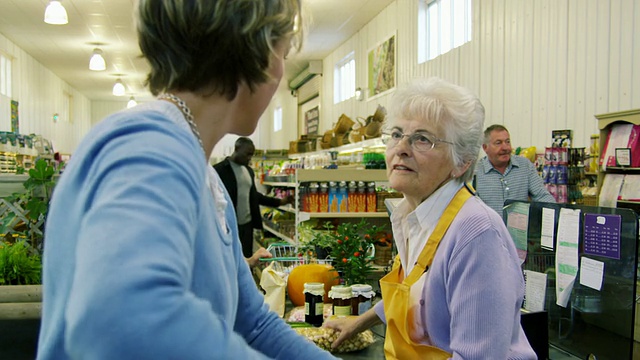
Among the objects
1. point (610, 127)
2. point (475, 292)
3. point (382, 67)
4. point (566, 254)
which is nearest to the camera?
point (475, 292)

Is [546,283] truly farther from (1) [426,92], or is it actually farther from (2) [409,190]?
(1) [426,92]

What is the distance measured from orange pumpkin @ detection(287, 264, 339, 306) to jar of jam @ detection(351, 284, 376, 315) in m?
0.23

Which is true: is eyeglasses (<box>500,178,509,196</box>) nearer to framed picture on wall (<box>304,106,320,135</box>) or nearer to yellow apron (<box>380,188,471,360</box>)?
yellow apron (<box>380,188,471,360</box>)

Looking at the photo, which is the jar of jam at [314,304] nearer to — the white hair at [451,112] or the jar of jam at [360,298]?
the jar of jam at [360,298]

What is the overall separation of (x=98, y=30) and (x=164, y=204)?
1364 centimetres

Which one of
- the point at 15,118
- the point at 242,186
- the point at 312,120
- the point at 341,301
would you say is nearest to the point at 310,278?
the point at 341,301

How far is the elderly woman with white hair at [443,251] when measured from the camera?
1.55 metres

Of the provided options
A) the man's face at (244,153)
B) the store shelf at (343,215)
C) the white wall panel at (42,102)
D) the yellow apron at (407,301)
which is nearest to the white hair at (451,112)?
the yellow apron at (407,301)

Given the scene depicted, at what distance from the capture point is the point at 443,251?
168 centimetres

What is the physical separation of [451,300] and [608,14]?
505cm

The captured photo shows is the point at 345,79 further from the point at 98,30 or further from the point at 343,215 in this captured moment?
the point at 343,215

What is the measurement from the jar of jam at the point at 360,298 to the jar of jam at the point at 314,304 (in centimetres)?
15

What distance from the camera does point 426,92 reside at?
189 centimetres

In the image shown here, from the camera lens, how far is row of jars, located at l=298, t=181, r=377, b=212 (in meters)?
5.26
